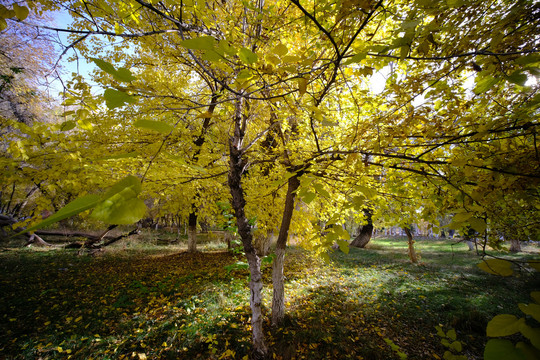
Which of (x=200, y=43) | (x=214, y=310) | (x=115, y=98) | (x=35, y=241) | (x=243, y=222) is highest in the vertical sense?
(x=200, y=43)

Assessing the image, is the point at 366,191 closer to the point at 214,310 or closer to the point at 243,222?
the point at 243,222

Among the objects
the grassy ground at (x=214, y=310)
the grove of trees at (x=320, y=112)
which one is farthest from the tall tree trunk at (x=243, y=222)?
the grassy ground at (x=214, y=310)

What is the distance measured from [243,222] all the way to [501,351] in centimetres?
276

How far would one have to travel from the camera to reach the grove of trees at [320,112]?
1.01 m

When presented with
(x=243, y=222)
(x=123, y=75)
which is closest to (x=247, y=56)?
(x=123, y=75)

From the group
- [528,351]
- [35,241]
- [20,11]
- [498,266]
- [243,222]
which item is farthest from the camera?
[35,241]

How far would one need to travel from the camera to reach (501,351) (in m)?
0.66

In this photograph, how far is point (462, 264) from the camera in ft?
35.6

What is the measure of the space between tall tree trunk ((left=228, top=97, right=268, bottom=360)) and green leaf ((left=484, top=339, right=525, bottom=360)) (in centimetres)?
269

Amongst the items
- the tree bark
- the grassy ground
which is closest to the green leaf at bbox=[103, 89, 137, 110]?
the grassy ground

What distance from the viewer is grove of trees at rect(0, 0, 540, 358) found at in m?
1.01

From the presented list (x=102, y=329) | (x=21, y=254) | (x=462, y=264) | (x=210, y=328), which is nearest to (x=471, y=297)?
(x=462, y=264)

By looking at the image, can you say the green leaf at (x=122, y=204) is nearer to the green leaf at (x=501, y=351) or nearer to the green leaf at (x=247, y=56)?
the green leaf at (x=247, y=56)

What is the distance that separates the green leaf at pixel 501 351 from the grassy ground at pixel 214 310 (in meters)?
3.74
